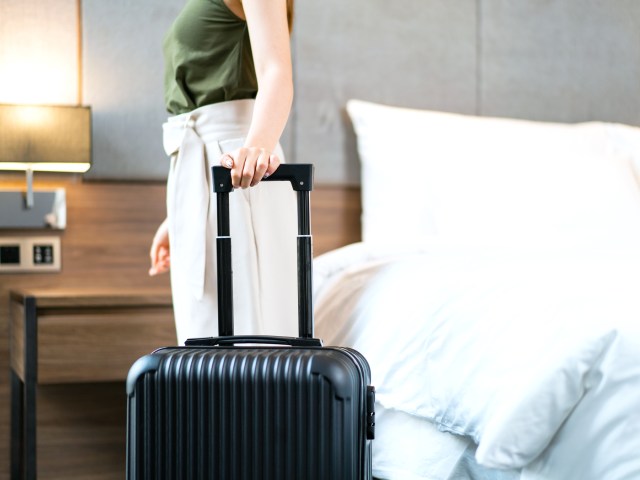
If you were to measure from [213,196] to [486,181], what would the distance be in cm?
127

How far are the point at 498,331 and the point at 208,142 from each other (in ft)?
2.38

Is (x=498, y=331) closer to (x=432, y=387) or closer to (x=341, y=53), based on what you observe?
(x=432, y=387)

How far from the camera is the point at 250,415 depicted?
4.56 ft

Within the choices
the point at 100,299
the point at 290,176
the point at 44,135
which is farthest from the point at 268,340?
the point at 44,135

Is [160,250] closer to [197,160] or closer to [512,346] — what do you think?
[197,160]

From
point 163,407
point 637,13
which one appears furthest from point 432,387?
point 637,13

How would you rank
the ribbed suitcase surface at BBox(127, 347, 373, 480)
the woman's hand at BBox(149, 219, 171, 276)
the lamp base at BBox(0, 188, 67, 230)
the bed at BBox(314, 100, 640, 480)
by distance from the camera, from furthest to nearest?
the lamp base at BBox(0, 188, 67, 230) < the woman's hand at BBox(149, 219, 171, 276) < the bed at BBox(314, 100, 640, 480) < the ribbed suitcase surface at BBox(127, 347, 373, 480)

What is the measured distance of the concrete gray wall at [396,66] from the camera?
9.66ft

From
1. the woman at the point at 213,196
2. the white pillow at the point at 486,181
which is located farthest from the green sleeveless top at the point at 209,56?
the white pillow at the point at 486,181

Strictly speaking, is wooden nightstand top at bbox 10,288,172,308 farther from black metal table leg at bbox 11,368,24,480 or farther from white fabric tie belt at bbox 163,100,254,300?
white fabric tie belt at bbox 163,100,254,300

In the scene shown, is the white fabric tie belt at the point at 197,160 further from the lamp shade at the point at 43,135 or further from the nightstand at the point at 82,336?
the lamp shade at the point at 43,135

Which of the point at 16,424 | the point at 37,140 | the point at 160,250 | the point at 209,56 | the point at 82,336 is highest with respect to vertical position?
the point at 209,56

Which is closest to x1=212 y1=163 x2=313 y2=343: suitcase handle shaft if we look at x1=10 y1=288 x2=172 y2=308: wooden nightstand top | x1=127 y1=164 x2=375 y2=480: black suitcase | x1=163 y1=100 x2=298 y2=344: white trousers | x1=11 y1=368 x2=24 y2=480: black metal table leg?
x1=127 y1=164 x2=375 y2=480: black suitcase

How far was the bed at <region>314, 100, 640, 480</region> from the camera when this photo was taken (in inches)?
58.8
